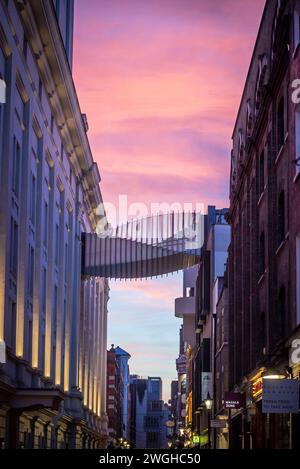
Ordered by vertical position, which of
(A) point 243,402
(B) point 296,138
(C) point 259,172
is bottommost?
(A) point 243,402

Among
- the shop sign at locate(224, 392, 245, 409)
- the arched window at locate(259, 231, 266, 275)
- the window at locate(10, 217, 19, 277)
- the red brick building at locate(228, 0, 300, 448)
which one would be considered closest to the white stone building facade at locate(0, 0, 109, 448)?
the window at locate(10, 217, 19, 277)

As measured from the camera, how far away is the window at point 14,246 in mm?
36969

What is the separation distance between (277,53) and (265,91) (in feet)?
12.2

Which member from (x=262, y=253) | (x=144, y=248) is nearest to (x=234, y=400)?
(x=262, y=253)

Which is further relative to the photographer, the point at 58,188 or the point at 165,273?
the point at 165,273

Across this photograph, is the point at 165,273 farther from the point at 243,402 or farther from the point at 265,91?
the point at 265,91

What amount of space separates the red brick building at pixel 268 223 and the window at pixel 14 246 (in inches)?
382

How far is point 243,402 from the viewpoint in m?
44.6

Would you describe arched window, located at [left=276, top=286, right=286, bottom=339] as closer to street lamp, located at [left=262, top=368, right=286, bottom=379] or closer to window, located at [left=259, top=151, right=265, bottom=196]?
street lamp, located at [left=262, top=368, right=286, bottom=379]

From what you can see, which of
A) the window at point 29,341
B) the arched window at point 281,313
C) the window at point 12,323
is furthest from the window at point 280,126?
the window at point 29,341

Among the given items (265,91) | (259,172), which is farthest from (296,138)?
(259,172)

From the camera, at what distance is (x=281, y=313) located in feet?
112

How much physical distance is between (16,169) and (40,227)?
6886 mm

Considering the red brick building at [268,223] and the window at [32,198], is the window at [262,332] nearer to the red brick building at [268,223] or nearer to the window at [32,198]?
the red brick building at [268,223]
